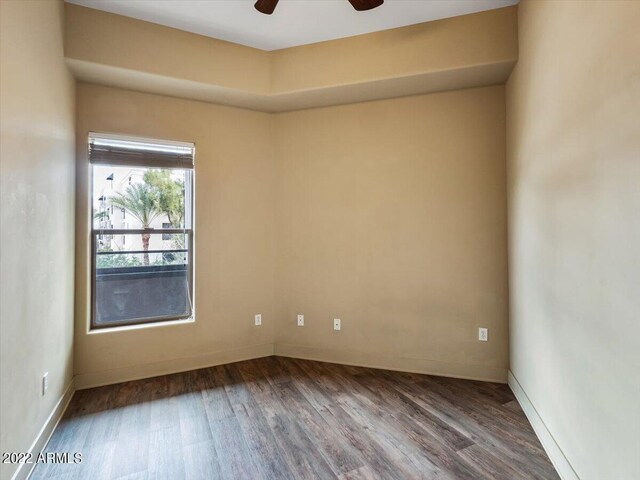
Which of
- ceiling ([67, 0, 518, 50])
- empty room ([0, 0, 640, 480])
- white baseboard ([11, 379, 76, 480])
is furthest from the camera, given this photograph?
ceiling ([67, 0, 518, 50])

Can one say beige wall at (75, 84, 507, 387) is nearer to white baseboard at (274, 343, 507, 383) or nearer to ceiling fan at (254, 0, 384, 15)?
white baseboard at (274, 343, 507, 383)

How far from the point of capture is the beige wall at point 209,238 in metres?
2.91

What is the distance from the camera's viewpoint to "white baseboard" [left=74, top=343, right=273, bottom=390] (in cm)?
291

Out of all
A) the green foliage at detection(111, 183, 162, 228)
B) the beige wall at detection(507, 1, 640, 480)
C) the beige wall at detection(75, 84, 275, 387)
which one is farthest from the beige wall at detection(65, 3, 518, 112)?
the green foliage at detection(111, 183, 162, 228)

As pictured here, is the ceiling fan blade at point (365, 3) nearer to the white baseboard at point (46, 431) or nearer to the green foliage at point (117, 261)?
the green foliage at point (117, 261)

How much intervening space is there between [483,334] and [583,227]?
5.58 feet

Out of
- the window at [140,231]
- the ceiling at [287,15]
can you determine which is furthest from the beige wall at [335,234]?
the ceiling at [287,15]

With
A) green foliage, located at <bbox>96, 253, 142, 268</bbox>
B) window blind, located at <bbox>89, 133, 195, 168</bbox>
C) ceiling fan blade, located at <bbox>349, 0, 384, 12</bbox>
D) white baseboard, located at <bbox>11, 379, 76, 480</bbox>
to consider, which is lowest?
white baseboard, located at <bbox>11, 379, 76, 480</bbox>

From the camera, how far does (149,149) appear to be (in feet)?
10.4

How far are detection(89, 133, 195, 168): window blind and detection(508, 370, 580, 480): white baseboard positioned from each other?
3549 millimetres

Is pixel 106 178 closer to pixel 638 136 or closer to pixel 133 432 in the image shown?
pixel 133 432

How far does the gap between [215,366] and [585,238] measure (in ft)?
→ 10.6

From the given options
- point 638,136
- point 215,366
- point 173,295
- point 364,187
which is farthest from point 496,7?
point 215,366

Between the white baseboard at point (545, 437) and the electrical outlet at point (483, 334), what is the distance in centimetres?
38
